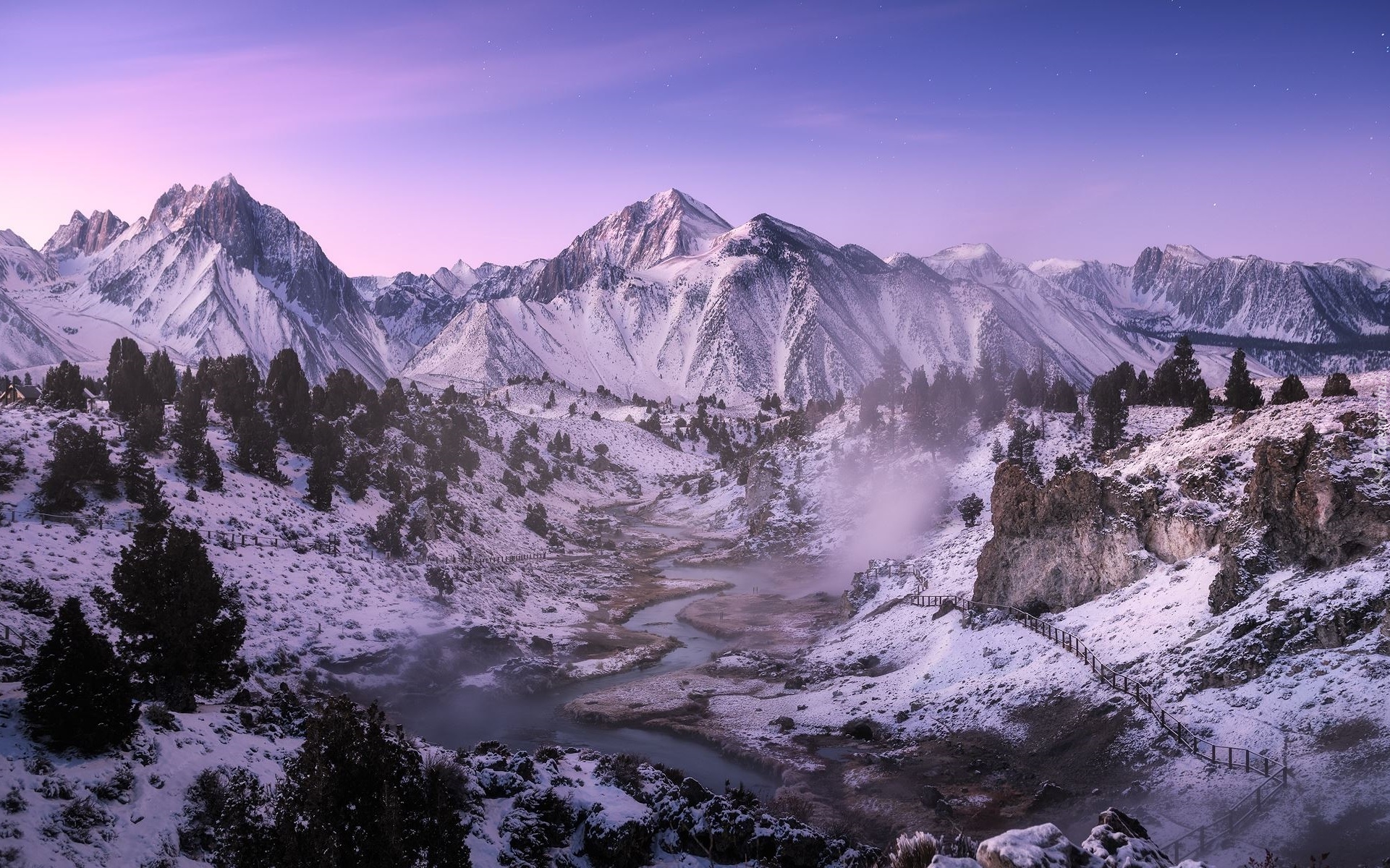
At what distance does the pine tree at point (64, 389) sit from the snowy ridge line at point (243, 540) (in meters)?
24.9

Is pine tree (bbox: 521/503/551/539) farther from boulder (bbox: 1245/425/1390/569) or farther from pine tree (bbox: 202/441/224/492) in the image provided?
boulder (bbox: 1245/425/1390/569)

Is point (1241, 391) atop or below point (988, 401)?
atop

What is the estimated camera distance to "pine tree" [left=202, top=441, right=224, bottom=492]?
57562 millimetres

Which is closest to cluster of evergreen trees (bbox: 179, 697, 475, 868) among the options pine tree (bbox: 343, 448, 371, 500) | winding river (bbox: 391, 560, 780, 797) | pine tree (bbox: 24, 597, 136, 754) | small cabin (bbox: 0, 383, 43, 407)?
pine tree (bbox: 24, 597, 136, 754)

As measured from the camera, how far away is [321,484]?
211 ft

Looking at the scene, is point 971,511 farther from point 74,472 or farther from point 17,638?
point 74,472

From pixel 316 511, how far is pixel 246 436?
9131 mm

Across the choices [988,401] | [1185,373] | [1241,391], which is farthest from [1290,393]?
[988,401]

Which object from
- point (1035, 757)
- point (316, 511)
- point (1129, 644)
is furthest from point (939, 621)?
point (316, 511)

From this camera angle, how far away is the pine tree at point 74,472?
45.6 metres

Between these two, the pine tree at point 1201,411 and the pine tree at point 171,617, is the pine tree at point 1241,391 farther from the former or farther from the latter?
the pine tree at point 171,617

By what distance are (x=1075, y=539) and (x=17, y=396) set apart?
3330 inches

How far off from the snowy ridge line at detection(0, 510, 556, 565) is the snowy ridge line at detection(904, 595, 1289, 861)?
151ft

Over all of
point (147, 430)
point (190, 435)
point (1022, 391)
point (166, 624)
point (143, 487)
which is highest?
point (147, 430)
